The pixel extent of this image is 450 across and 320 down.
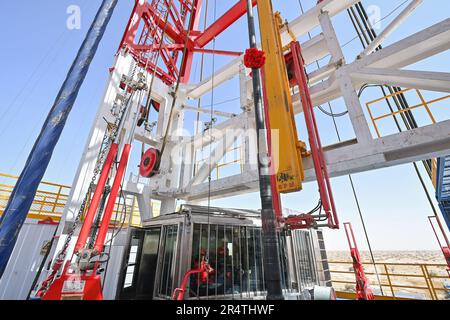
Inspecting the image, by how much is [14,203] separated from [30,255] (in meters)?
4.91

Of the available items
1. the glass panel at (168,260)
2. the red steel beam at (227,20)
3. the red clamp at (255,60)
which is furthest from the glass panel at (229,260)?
the red steel beam at (227,20)

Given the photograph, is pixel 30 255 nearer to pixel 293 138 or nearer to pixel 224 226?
pixel 224 226

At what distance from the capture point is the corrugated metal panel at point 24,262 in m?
5.93

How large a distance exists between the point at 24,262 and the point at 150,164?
4872 millimetres

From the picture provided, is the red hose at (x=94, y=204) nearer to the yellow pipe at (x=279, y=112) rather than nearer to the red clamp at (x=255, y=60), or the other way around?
the red clamp at (x=255, y=60)

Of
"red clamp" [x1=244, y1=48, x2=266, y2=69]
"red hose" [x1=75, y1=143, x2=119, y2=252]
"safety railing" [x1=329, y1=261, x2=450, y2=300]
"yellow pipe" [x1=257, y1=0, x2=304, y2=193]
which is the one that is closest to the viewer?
"red hose" [x1=75, y1=143, x2=119, y2=252]

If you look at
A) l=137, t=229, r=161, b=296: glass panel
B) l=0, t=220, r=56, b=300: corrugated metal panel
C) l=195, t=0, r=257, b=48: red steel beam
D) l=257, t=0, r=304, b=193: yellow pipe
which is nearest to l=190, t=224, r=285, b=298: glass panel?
l=137, t=229, r=161, b=296: glass panel

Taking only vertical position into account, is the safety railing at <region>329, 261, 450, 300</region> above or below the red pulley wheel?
below

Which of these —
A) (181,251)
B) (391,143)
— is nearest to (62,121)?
(181,251)

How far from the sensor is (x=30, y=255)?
641cm

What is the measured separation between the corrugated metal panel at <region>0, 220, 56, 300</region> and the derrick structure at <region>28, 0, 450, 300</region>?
107 centimetres

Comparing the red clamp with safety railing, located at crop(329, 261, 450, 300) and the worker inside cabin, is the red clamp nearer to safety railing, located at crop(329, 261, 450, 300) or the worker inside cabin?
the worker inside cabin

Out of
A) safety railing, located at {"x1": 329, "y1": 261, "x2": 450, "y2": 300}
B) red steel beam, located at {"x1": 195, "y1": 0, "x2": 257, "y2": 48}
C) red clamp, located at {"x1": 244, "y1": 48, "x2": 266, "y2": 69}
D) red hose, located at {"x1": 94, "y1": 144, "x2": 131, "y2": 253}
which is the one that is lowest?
safety railing, located at {"x1": 329, "y1": 261, "x2": 450, "y2": 300}

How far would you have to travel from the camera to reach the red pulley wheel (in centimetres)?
570
